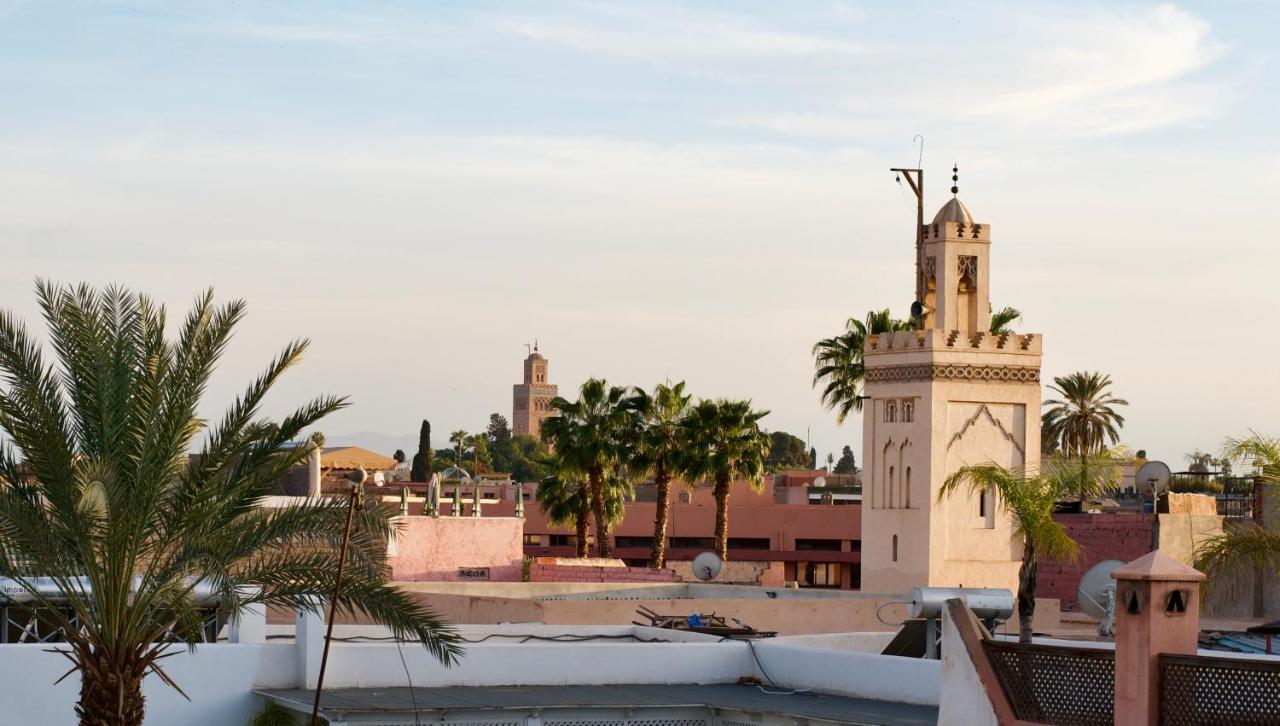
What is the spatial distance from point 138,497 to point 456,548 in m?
25.6

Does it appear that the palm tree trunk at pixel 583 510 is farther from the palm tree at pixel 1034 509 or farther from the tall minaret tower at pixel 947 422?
the palm tree at pixel 1034 509

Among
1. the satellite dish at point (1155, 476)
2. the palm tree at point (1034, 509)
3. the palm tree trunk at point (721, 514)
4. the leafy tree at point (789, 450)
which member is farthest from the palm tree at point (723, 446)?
the leafy tree at point (789, 450)

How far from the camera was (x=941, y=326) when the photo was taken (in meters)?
40.4

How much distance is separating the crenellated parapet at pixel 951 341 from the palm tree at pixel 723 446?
21.0 ft

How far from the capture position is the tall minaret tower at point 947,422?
132ft

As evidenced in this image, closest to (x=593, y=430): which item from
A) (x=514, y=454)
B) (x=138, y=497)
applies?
(x=138, y=497)

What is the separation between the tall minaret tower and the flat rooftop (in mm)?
19484

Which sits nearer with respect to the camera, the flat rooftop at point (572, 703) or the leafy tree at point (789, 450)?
the flat rooftop at point (572, 703)

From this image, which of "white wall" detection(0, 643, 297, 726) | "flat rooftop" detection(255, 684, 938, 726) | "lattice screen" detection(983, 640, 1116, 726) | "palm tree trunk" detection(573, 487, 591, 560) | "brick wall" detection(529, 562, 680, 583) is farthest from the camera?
"palm tree trunk" detection(573, 487, 591, 560)

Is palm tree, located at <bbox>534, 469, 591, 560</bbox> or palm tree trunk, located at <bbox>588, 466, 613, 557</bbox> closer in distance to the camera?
palm tree trunk, located at <bbox>588, 466, 613, 557</bbox>

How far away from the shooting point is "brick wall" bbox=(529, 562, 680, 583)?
1534 inches

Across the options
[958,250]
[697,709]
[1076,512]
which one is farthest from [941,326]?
[697,709]

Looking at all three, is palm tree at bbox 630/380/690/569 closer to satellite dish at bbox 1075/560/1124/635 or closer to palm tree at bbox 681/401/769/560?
palm tree at bbox 681/401/769/560

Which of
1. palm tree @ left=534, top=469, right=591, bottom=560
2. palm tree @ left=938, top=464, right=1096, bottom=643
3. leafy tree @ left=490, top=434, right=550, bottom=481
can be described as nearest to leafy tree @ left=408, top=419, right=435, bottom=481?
leafy tree @ left=490, top=434, right=550, bottom=481
